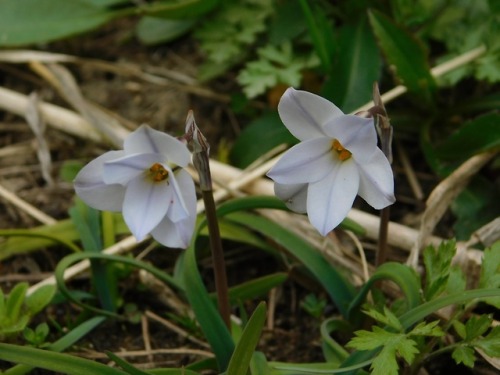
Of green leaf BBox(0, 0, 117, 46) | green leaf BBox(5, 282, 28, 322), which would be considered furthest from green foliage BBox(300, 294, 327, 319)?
green leaf BBox(0, 0, 117, 46)

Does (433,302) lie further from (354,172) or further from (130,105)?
(130,105)

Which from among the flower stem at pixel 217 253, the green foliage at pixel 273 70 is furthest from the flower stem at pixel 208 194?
the green foliage at pixel 273 70

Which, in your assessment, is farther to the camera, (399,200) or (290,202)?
(399,200)

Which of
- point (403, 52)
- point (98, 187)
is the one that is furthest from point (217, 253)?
point (403, 52)

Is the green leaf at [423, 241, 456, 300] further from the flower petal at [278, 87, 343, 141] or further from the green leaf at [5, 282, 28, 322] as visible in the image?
the green leaf at [5, 282, 28, 322]

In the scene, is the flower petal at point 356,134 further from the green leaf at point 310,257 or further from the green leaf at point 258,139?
the green leaf at point 258,139

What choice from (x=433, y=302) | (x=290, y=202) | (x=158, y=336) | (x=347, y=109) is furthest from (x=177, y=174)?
(x=347, y=109)

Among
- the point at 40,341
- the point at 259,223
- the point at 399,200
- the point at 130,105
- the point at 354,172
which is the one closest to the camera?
the point at 354,172
